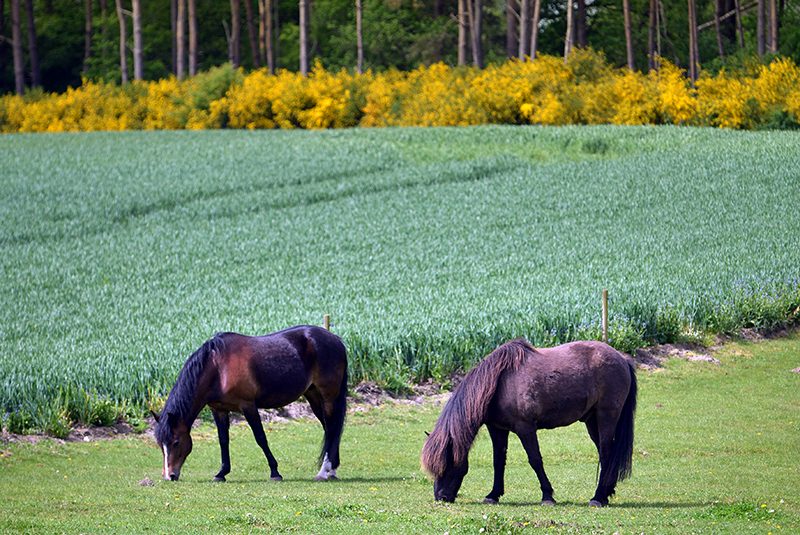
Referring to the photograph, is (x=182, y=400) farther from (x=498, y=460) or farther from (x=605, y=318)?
(x=605, y=318)

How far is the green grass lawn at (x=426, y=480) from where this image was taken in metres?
9.98

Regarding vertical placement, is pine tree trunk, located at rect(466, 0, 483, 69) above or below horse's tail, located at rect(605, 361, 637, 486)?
above

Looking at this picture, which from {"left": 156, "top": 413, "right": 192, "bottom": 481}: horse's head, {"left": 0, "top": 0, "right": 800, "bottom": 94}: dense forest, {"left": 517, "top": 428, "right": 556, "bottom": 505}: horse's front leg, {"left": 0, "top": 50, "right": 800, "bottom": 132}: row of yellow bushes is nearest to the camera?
{"left": 517, "top": 428, "right": 556, "bottom": 505}: horse's front leg

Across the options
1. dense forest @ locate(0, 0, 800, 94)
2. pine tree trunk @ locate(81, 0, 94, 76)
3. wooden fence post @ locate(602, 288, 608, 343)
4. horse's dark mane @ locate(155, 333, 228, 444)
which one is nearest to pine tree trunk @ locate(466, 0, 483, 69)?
dense forest @ locate(0, 0, 800, 94)

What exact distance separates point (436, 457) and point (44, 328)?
13.4 m

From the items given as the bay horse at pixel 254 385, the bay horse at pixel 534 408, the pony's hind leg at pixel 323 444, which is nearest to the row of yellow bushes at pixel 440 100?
the pony's hind leg at pixel 323 444

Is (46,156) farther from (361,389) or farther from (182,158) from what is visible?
(361,389)

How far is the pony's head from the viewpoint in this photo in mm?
10883

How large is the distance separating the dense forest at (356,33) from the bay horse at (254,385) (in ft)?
139

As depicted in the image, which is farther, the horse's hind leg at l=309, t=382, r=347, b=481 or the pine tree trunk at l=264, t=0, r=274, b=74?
the pine tree trunk at l=264, t=0, r=274, b=74

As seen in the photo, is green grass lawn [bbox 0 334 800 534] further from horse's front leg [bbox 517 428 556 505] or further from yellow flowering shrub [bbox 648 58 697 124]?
yellow flowering shrub [bbox 648 58 697 124]

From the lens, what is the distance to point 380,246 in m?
29.4

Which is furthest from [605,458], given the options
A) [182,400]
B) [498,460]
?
[182,400]

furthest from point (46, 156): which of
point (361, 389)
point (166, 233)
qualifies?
point (361, 389)
